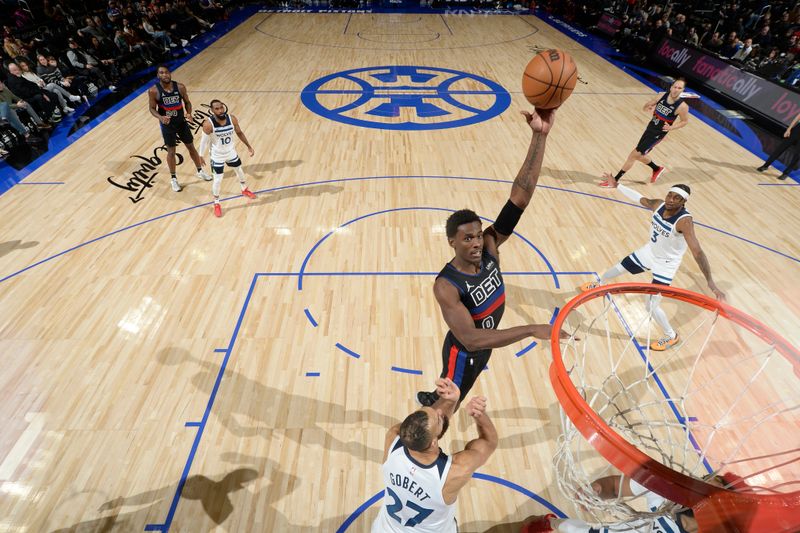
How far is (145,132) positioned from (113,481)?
8313 millimetres

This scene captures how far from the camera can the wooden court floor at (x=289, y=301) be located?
11.5 ft

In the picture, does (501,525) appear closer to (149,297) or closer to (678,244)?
(678,244)

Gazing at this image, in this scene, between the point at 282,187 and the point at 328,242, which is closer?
the point at 328,242

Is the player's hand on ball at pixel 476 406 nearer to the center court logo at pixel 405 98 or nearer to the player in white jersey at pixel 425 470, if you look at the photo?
the player in white jersey at pixel 425 470

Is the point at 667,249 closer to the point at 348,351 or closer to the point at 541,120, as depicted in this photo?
the point at 541,120

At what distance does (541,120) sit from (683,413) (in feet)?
10.5

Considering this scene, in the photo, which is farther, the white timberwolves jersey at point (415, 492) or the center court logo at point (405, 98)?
the center court logo at point (405, 98)

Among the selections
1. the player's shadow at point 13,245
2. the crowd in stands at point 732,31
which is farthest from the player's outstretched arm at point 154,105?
the crowd in stands at point 732,31

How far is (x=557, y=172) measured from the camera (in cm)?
820

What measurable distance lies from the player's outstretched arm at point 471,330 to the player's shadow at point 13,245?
255 inches

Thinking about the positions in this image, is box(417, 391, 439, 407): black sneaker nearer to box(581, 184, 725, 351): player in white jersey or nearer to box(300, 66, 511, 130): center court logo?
box(581, 184, 725, 351): player in white jersey

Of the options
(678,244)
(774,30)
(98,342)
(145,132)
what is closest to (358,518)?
(98,342)

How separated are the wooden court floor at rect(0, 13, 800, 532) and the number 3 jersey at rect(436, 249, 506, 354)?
1.39m

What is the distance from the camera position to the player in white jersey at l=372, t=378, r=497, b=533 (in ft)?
6.86
